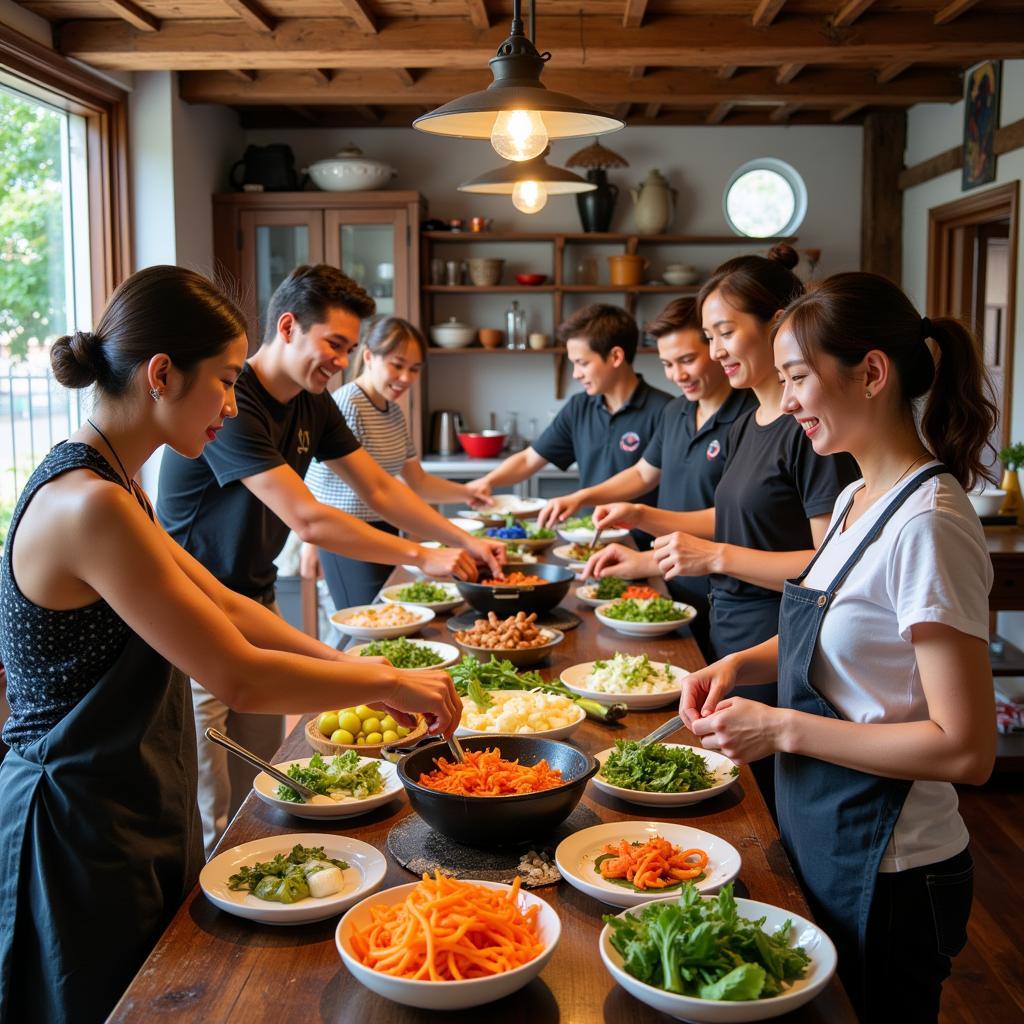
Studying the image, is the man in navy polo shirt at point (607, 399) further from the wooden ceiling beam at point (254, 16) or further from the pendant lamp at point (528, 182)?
the wooden ceiling beam at point (254, 16)

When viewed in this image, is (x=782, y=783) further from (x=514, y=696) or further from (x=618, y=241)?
(x=618, y=241)

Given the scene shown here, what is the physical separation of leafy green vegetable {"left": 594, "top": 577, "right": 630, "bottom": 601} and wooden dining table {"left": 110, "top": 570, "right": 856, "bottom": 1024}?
1508mm

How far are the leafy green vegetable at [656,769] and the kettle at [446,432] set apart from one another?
5.44m

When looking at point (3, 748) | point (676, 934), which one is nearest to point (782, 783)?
point (676, 934)

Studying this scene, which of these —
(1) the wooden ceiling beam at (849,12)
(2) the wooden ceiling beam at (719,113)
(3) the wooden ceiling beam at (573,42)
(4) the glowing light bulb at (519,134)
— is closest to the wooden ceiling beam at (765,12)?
(3) the wooden ceiling beam at (573,42)

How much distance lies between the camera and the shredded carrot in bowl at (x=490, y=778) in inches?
64.5

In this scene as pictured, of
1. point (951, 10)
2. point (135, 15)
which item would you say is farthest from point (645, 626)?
point (135, 15)

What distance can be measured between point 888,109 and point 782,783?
252 inches

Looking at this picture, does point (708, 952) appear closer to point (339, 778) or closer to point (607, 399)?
point (339, 778)

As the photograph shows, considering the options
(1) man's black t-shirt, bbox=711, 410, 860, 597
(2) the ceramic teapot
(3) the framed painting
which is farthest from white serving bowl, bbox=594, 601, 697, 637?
(2) the ceramic teapot

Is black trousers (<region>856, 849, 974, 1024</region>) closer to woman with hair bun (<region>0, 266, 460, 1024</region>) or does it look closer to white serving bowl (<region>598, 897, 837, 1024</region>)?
white serving bowl (<region>598, 897, 837, 1024</region>)

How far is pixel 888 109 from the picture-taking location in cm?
708

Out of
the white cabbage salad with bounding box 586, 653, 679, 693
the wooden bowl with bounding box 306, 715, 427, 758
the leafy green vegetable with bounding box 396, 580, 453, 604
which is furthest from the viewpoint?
the leafy green vegetable with bounding box 396, 580, 453, 604

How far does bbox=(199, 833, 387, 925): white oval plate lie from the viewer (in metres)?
1.44
